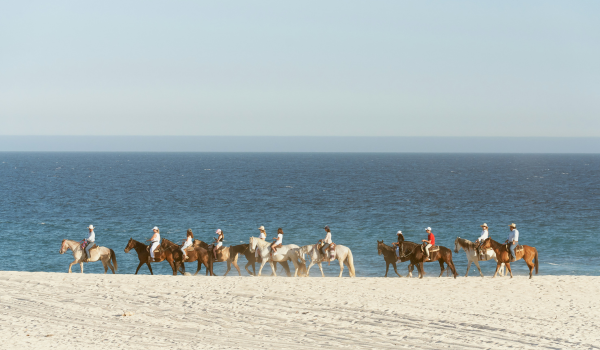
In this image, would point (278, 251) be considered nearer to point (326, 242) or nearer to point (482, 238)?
point (326, 242)

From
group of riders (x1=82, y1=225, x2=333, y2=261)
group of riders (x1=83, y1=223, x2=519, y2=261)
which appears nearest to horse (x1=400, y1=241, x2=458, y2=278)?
group of riders (x1=83, y1=223, x2=519, y2=261)

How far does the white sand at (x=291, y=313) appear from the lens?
1535cm

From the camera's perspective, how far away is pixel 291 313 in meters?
18.2

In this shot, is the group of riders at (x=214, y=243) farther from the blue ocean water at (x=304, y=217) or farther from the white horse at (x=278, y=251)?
the blue ocean water at (x=304, y=217)

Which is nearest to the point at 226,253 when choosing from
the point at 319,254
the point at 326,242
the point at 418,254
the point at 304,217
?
the point at 319,254

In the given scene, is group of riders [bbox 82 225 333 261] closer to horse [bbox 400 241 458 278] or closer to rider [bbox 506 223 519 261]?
horse [bbox 400 241 458 278]

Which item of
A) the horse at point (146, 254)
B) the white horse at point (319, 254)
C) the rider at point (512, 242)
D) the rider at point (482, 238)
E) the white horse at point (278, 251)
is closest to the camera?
the rider at point (512, 242)

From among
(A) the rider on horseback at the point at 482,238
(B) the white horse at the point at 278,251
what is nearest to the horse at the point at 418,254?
(A) the rider on horseback at the point at 482,238

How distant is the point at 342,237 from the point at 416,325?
2908 cm

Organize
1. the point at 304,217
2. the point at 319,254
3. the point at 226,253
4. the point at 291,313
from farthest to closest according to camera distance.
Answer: the point at 304,217 < the point at 226,253 < the point at 319,254 < the point at 291,313

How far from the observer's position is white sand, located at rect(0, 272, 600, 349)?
1535cm

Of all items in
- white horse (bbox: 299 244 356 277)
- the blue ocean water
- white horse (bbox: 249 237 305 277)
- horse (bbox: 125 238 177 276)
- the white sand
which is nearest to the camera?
the white sand

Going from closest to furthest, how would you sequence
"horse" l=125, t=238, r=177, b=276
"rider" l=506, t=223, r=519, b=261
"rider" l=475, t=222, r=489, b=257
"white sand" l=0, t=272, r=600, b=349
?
"white sand" l=0, t=272, r=600, b=349
"rider" l=506, t=223, r=519, b=261
"rider" l=475, t=222, r=489, b=257
"horse" l=125, t=238, r=177, b=276

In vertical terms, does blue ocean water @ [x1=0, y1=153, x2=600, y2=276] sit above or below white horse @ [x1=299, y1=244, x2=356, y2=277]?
below
